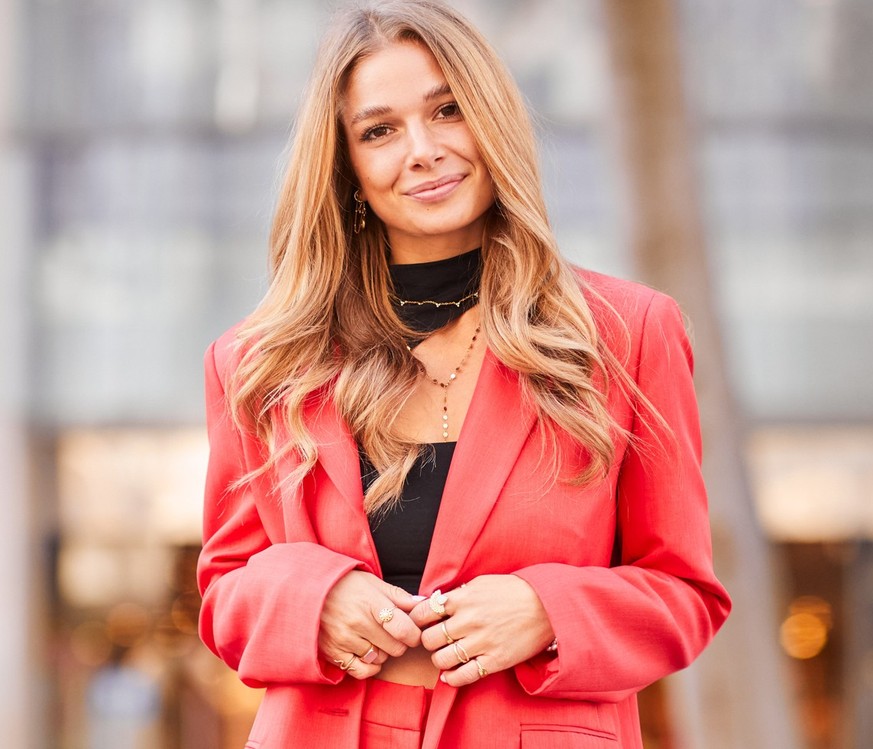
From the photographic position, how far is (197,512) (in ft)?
30.2

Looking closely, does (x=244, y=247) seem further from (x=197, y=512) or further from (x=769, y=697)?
(x=769, y=697)

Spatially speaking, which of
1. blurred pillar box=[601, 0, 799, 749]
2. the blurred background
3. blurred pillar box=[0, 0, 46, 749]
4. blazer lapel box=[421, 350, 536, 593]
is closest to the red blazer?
blazer lapel box=[421, 350, 536, 593]

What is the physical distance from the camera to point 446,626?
215cm

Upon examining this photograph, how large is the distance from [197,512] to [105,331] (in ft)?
4.69

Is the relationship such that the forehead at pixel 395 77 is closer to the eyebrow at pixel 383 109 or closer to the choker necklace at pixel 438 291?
the eyebrow at pixel 383 109

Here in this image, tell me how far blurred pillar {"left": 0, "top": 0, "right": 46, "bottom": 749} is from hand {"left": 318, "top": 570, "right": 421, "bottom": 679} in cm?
677

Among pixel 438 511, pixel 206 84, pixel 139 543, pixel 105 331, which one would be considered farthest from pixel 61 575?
pixel 438 511

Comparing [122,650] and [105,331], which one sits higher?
[105,331]

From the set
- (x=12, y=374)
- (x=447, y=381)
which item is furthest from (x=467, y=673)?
(x=12, y=374)

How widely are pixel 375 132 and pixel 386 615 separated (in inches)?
35.7

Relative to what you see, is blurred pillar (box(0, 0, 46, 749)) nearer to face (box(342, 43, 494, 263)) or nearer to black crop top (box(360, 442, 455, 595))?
face (box(342, 43, 494, 263))

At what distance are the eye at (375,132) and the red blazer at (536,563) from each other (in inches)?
18.9

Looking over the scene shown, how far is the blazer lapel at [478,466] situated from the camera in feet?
7.36

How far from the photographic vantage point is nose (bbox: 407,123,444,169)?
94.2 inches
